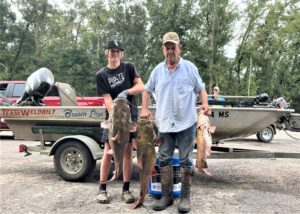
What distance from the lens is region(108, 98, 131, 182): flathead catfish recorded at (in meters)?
4.52

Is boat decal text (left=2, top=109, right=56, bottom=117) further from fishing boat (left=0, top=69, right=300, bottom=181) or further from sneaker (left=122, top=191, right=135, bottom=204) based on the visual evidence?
sneaker (left=122, top=191, right=135, bottom=204)

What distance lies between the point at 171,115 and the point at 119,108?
2.05 feet

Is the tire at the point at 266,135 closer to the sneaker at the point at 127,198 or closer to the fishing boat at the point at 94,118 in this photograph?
the fishing boat at the point at 94,118

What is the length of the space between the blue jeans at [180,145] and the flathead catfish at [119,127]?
1.58ft

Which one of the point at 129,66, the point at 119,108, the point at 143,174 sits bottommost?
the point at 143,174

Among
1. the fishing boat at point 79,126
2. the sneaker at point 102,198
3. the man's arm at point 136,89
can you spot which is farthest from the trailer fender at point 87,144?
the man's arm at point 136,89

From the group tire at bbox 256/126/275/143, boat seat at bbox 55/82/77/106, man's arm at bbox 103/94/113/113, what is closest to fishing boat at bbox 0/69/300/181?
boat seat at bbox 55/82/77/106

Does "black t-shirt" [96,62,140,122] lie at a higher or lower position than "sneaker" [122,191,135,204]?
higher

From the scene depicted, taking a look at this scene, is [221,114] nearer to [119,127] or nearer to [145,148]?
[145,148]

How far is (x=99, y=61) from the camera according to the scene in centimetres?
3541

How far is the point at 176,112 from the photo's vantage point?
4719 mm

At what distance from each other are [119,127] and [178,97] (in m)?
0.78

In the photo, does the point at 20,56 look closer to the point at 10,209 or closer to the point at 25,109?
the point at 25,109

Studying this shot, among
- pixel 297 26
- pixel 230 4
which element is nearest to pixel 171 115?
pixel 230 4
